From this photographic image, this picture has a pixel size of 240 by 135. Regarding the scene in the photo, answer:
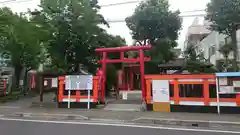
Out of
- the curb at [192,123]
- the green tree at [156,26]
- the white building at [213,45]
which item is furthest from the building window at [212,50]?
the curb at [192,123]

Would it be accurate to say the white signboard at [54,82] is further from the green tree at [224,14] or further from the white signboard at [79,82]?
the green tree at [224,14]

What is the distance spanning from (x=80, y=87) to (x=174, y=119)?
6.69 meters

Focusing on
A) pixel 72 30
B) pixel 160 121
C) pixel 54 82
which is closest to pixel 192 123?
pixel 160 121

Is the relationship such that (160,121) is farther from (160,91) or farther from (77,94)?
(77,94)

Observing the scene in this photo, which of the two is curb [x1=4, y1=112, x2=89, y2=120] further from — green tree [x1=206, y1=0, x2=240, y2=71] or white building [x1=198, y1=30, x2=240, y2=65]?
white building [x1=198, y1=30, x2=240, y2=65]

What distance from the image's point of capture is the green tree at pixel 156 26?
74.4ft

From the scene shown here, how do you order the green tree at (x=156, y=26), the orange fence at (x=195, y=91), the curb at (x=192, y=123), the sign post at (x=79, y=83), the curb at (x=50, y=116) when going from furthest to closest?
the green tree at (x=156, y=26) < the sign post at (x=79, y=83) < the orange fence at (x=195, y=91) < the curb at (x=50, y=116) < the curb at (x=192, y=123)

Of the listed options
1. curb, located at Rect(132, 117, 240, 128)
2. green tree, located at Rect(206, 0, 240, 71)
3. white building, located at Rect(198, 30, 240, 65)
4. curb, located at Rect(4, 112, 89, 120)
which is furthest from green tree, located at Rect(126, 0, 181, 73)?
curb, located at Rect(132, 117, 240, 128)

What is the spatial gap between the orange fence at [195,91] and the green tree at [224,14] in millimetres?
8634

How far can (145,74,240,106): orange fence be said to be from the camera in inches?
490

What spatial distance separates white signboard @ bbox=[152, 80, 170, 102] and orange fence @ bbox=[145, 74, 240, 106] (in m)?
0.22

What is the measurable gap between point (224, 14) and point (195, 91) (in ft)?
30.9

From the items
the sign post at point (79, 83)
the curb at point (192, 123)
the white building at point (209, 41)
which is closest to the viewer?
the curb at point (192, 123)

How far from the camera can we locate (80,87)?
48.9 feet
